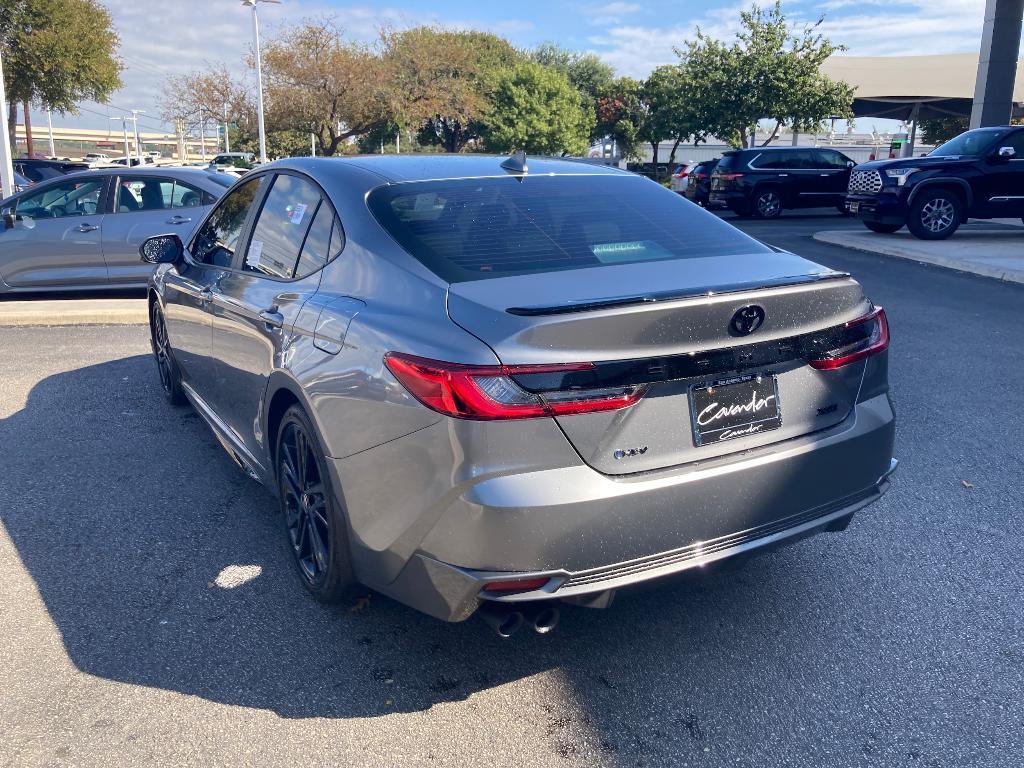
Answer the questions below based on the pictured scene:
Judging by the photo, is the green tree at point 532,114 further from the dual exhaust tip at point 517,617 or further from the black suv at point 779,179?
the dual exhaust tip at point 517,617

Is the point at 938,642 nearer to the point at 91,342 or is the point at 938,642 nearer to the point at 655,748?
the point at 655,748

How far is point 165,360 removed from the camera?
5898mm

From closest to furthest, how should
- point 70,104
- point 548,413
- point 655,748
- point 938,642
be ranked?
point 548,413 → point 655,748 → point 938,642 → point 70,104

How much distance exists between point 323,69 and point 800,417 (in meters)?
37.6

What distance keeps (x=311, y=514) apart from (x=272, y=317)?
787 millimetres

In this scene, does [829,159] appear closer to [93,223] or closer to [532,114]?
[93,223]

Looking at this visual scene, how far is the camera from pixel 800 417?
2.82m

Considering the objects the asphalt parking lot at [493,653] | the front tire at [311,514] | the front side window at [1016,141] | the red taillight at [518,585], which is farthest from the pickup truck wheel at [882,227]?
the red taillight at [518,585]

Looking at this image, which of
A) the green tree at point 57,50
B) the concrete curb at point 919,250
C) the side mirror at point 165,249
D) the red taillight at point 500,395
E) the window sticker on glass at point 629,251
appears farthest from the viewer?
the green tree at point 57,50

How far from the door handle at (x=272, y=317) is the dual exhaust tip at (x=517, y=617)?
142cm

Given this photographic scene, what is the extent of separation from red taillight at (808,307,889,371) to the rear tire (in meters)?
18.7

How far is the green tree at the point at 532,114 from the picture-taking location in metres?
59.3

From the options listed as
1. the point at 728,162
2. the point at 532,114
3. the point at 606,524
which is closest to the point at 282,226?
the point at 606,524

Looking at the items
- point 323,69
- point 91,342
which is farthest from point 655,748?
point 323,69
